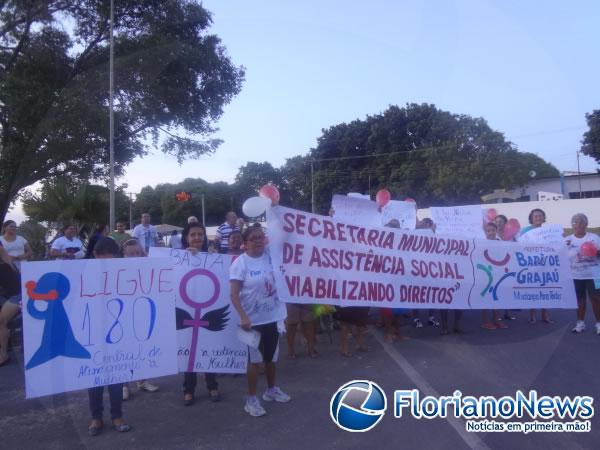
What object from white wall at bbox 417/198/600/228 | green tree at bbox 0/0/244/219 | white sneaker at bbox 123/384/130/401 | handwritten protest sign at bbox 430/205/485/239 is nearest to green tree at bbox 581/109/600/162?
white wall at bbox 417/198/600/228

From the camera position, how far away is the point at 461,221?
1024cm

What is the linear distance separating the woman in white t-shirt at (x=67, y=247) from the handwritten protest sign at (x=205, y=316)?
3.83 meters

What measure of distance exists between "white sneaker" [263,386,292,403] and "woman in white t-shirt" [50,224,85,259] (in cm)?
474

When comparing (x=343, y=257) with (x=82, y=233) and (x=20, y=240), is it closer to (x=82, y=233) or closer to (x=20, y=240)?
(x=20, y=240)

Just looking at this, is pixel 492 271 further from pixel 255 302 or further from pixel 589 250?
pixel 255 302

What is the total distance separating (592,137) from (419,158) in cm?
1367

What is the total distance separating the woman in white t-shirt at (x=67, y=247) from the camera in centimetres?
816

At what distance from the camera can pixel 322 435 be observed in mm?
4039

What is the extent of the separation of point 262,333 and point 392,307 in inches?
88.9

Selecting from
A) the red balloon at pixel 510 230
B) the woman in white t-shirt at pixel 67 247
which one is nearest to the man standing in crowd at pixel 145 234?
the woman in white t-shirt at pixel 67 247

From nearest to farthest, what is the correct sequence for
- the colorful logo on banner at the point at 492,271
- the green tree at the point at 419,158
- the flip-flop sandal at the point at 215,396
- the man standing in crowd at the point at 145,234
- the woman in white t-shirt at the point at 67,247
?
1. the flip-flop sandal at the point at 215,396
2. the colorful logo on banner at the point at 492,271
3. the woman in white t-shirt at the point at 67,247
4. the man standing in crowd at the point at 145,234
5. the green tree at the point at 419,158

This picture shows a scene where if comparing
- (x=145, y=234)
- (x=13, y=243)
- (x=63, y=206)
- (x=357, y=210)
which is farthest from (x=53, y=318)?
(x=63, y=206)

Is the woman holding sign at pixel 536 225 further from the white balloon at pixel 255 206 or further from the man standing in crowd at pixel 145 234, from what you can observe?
the man standing in crowd at pixel 145 234

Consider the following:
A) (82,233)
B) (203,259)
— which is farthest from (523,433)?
(82,233)
